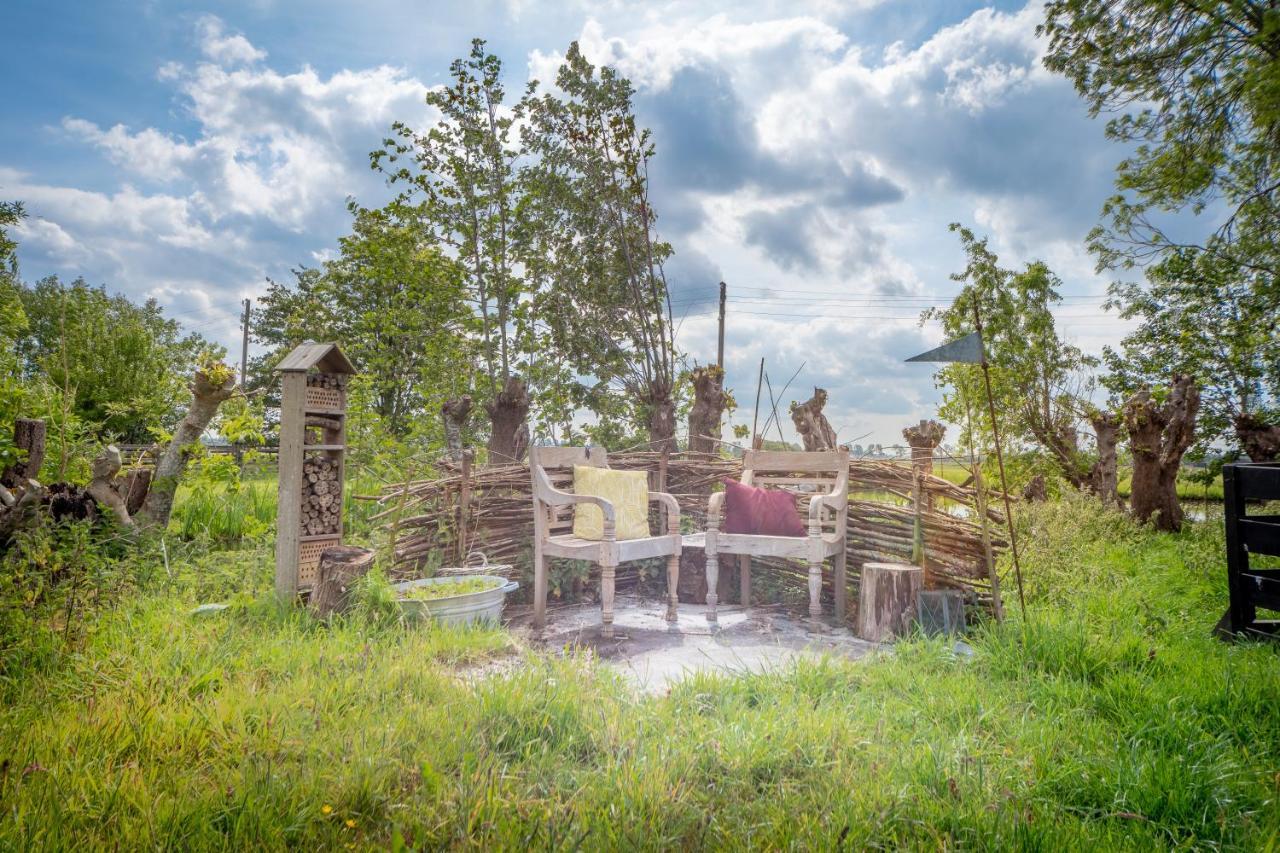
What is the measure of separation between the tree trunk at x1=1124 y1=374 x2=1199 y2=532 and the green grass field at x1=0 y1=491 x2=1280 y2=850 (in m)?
6.21

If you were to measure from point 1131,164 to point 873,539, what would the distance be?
7.04 meters

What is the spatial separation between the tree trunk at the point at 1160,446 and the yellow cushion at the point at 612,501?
7241 millimetres

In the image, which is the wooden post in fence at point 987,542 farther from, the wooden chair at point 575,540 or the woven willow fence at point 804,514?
the wooden chair at point 575,540

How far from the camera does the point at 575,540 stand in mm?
4234

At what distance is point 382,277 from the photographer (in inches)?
348

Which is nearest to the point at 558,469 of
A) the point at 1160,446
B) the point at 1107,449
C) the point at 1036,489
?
the point at 1160,446

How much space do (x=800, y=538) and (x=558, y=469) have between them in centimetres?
159

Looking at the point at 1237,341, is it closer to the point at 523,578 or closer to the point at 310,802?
the point at 523,578

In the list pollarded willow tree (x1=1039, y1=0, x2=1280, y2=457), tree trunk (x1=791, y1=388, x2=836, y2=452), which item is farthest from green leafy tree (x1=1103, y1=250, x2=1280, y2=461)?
tree trunk (x1=791, y1=388, x2=836, y2=452)

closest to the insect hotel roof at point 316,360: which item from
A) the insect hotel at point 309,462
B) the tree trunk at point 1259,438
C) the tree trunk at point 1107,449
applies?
the insect hotel at point 309,462

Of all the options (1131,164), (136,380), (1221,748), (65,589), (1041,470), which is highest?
(1131,164)

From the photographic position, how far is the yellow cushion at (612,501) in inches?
170

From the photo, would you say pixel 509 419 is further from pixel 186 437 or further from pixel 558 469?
pixel 186 437

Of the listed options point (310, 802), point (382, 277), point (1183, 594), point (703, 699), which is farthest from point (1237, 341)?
point (310, 802)
